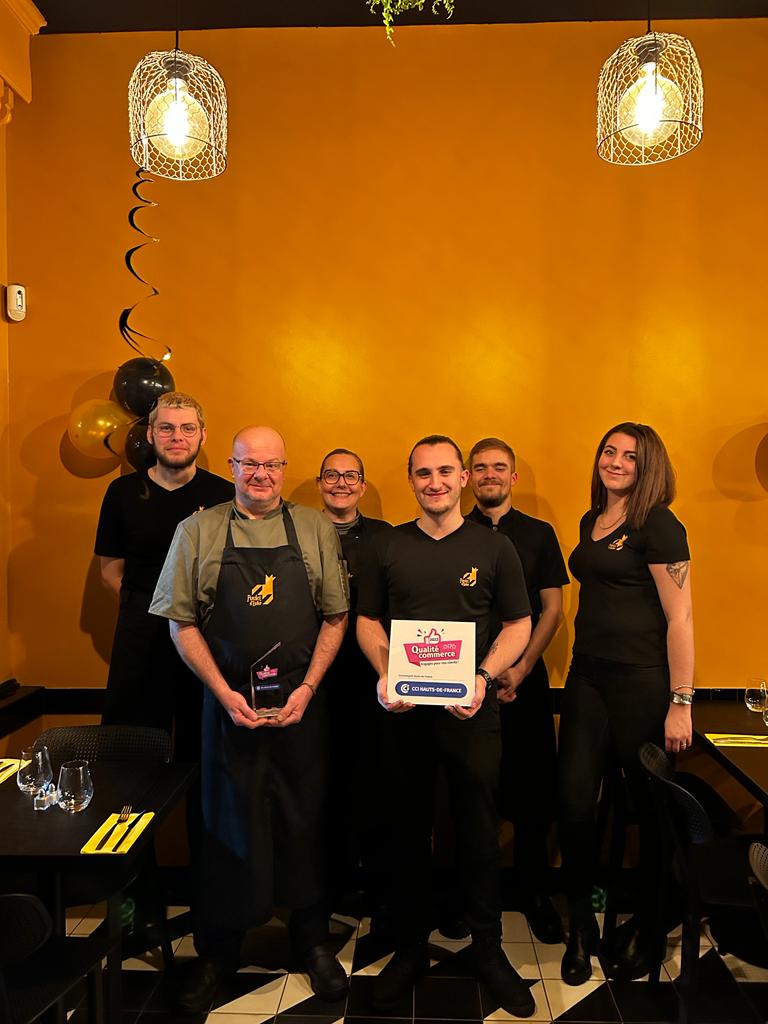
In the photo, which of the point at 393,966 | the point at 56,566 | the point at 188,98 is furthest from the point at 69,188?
the point at 393,966

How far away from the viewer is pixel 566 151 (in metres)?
4.07

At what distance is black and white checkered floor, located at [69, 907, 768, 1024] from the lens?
2959 millimetres

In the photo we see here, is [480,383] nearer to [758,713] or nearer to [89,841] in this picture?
[758,713]

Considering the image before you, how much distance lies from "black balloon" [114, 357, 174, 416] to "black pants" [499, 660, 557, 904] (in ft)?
6.71

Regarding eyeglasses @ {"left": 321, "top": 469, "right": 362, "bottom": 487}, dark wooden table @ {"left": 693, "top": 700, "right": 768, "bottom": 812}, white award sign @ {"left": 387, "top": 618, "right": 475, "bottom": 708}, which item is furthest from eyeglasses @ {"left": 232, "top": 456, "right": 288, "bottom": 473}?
dark wooden table @ {"left": 693, "top": 700, "right": 768, "bottom": 812}

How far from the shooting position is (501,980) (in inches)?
118

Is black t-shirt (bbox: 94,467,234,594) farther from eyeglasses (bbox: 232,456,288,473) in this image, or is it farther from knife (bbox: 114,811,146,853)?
knife (bbox: 114,811,146,853)

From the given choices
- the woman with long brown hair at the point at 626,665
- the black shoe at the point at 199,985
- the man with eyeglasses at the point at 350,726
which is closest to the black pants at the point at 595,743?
the woman with long brown hair at the point at 626,665

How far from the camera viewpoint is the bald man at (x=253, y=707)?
302 cm

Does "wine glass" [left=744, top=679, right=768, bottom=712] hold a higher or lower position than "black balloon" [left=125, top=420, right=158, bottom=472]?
lower

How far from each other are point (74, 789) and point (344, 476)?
1.61 metres

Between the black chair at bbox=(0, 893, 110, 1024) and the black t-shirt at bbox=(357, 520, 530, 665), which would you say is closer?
the black chair at bbox=(0, 893, 110, 1024)

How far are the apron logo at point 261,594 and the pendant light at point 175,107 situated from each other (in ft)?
5.00

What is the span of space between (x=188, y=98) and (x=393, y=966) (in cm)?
317
